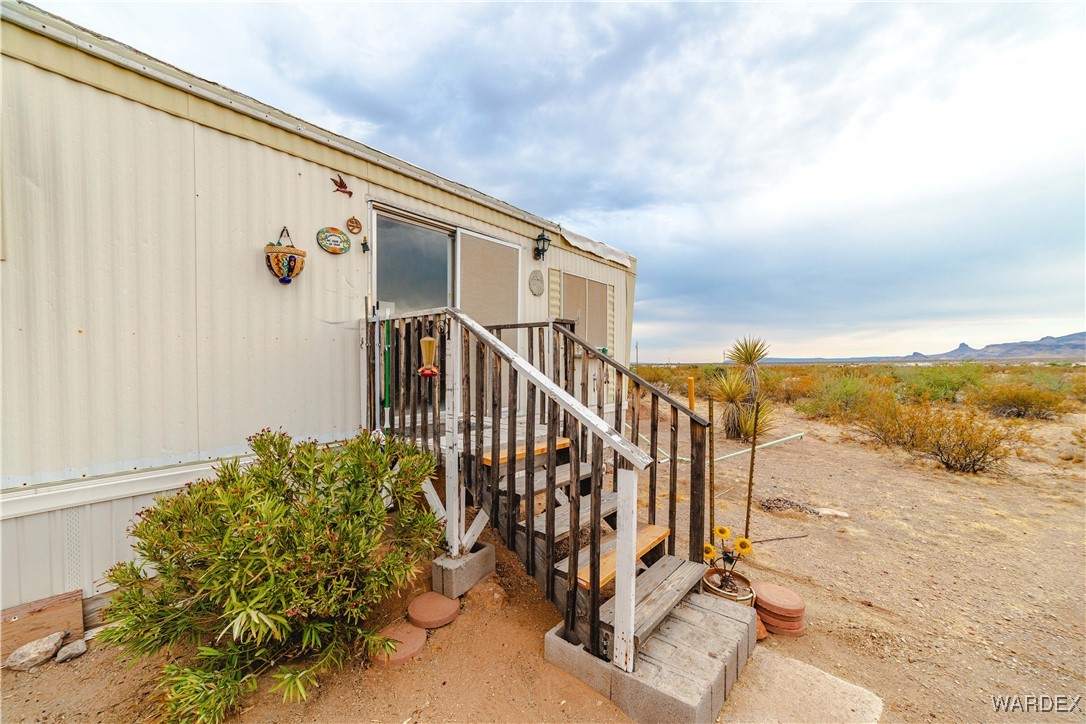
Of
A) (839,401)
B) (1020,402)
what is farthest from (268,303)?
(1020,402)

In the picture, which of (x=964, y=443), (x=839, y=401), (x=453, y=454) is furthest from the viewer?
(x=839, y=401)

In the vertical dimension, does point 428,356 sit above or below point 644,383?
above

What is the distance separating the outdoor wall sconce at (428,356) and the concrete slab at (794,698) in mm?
2285

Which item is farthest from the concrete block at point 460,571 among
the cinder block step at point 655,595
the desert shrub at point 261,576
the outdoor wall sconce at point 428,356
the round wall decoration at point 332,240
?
the round wall decoration at point 332,240

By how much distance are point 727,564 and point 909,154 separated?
6.63 meters

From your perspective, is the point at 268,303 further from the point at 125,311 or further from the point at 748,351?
the point at 748,351

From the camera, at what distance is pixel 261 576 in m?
1.50

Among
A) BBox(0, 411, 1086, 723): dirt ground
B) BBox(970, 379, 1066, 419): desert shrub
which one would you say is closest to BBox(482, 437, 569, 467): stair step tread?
BBox(0, 411, 1086, 723): dirt ground

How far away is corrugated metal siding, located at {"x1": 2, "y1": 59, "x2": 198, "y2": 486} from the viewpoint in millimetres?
2025

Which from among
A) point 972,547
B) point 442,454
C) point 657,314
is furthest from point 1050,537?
point 657,314

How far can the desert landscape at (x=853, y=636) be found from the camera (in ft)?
5.52

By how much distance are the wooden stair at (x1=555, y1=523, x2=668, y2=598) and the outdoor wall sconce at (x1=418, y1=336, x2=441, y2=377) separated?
143 cm

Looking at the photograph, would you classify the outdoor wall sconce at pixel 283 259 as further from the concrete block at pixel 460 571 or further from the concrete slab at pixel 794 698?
the concrete slab at pixel 794 698

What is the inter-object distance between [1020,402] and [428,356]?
44.9 ft
